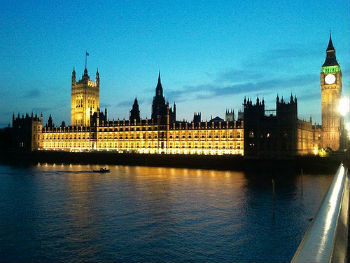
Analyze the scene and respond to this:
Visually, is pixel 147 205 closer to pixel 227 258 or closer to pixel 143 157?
pixel 227 258

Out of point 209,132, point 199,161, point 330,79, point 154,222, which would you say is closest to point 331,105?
point 330,79

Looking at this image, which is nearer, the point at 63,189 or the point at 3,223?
the point at 3,223

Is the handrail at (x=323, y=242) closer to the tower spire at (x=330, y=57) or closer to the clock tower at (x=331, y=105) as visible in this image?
the clock tower at (x=331, y=105)

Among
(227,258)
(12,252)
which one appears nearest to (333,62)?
(227,258)

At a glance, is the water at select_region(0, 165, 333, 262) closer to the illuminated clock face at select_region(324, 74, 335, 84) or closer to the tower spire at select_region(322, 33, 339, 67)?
the illuminated clock face at select_region(324, 74, 335, 84)

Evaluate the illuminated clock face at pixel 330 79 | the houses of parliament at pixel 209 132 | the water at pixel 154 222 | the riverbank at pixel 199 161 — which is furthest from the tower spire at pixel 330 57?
the water at pixel 154 222

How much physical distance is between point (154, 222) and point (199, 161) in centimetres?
5999

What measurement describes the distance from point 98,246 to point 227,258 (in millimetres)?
9576

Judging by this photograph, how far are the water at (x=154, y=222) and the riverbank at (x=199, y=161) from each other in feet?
76.3

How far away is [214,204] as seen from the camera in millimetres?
40156

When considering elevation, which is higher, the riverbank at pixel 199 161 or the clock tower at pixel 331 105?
the clock tower at pixel 331 105

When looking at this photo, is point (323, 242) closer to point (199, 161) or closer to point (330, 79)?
point (199, 161)

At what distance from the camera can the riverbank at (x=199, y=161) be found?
75.9 metres

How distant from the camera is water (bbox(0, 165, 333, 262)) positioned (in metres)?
24.0
